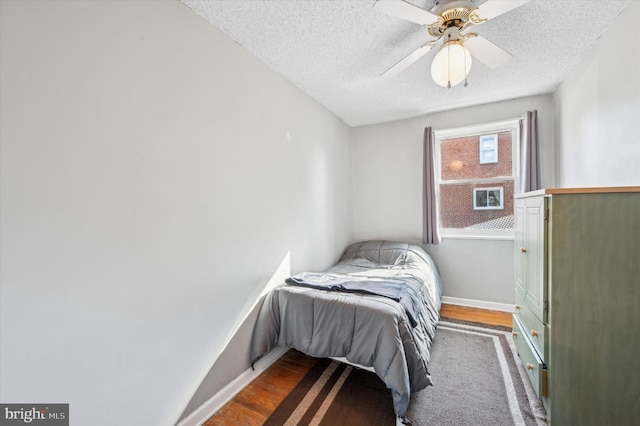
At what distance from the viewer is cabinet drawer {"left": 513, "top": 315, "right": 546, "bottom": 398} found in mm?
1431

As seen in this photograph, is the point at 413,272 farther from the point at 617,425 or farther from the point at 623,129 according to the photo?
the point at 623,129

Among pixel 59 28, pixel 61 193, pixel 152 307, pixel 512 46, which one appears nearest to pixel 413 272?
pixel 512 46

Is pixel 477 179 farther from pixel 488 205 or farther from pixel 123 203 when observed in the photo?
pixel 123 203

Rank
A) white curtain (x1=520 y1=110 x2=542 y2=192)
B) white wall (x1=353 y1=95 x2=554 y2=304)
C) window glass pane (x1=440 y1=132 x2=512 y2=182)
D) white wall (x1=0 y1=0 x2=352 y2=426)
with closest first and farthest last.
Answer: white wall (x1=0 y1=0 x2=352 y2=426) → white curtain (x1=520 y1=110 x2=542 y2=192) → white wall (x1=353 y1=95 x2=554 y2=304) → window glass pane (x1=440 y1=132 x2=512 y2=182)

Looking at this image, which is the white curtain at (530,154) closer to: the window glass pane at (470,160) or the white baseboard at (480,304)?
the window glass pane at (470,160)

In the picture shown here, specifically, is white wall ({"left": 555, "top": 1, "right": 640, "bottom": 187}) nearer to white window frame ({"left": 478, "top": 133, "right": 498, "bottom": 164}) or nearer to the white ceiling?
the white ceiling

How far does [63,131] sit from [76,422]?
46.6 inches

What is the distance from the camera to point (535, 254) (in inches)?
61.3

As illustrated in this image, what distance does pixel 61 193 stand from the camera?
1.02 m

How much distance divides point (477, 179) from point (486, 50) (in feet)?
6.19

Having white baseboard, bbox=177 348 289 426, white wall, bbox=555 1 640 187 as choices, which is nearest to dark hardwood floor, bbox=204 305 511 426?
white baseboard, bbox=177 348 289 426

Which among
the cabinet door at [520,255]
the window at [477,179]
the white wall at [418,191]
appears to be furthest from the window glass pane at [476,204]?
the cabinet door at [520,255]

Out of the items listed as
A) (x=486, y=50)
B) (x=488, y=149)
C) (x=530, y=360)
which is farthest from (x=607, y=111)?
(x=530, y=360)

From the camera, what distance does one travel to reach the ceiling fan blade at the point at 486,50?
5.03 ft
